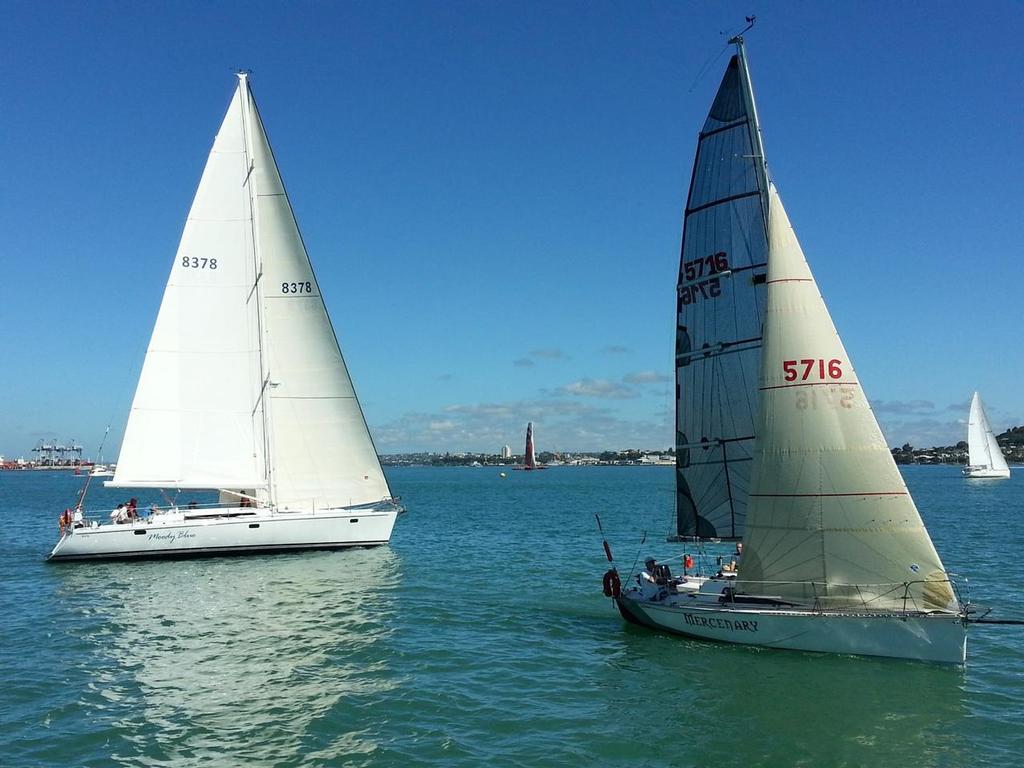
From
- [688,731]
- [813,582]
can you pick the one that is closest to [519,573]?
[813,582]

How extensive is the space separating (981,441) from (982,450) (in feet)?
8.27

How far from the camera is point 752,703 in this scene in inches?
543

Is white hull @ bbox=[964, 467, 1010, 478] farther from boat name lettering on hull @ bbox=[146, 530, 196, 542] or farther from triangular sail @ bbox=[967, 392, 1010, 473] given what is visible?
boat name lettering on hull @ bbox=[146, 530, 196, 542]

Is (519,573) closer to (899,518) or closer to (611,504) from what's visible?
(899,518)

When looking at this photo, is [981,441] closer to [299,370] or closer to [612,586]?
[299,370]

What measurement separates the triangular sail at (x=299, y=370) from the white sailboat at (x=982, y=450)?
104m

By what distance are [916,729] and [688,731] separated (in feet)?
12.4

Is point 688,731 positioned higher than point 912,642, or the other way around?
point 912,642

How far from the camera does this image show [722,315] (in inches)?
759

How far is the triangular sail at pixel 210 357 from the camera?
31922 millimetres

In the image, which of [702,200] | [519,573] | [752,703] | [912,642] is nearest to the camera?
[752,703]

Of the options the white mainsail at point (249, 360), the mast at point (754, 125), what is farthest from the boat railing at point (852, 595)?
the white mainsail at point (249, 360)

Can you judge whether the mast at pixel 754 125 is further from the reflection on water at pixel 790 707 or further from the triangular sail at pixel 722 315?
the reflection on water at pixel 790 707

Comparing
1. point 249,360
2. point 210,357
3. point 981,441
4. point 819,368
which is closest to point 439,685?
point 819,368
